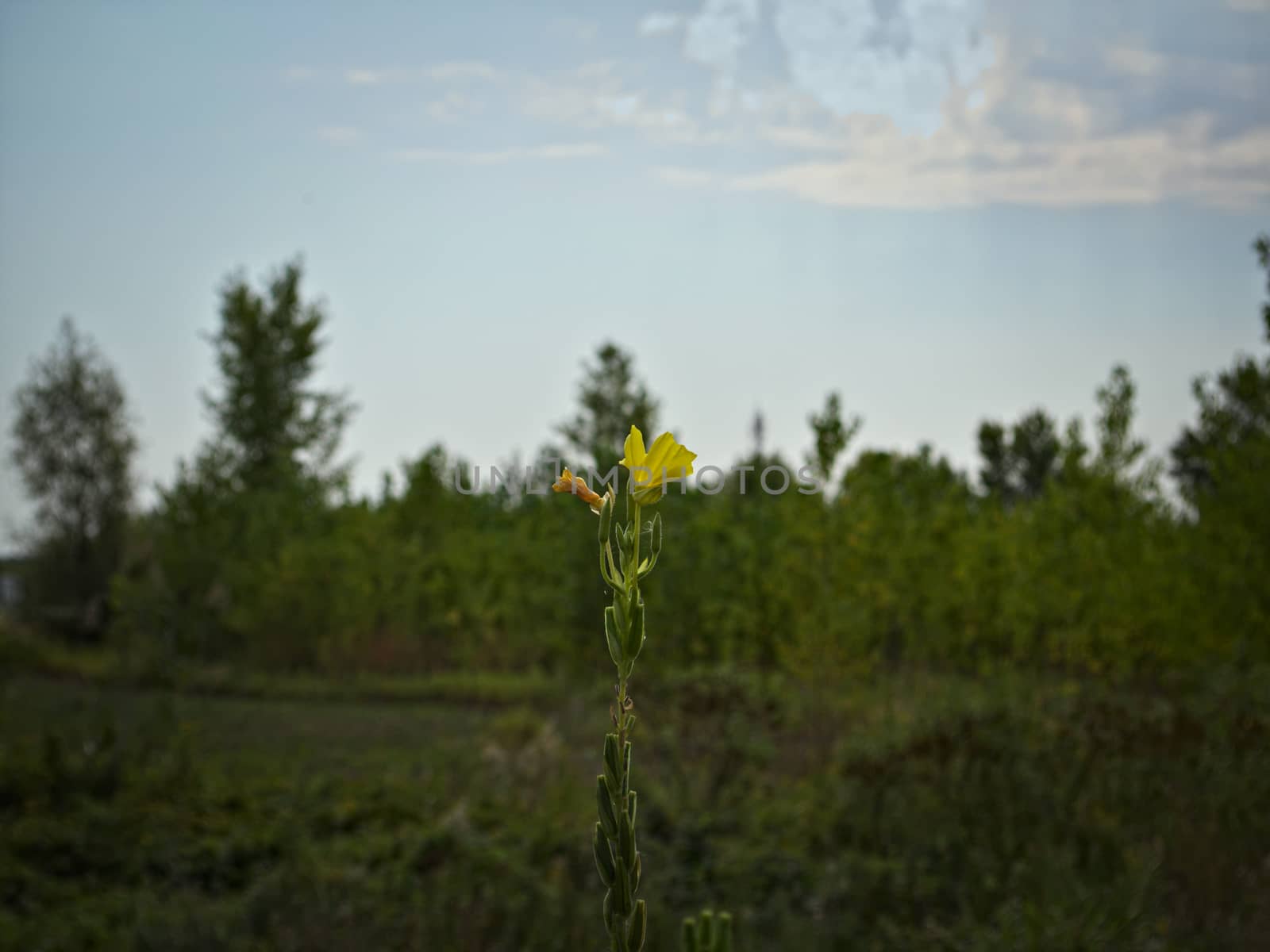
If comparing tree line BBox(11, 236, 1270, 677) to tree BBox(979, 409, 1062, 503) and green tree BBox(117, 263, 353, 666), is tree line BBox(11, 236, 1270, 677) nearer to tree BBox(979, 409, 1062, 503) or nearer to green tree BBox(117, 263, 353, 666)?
green tree BBox(117, 263, 353, 666)

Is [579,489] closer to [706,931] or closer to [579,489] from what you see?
[579,489]

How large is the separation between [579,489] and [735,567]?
34.2ft

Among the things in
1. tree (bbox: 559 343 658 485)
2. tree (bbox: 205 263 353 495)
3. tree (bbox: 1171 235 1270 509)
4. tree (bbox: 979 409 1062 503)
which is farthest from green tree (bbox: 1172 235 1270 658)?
tree (bbox: 979 409 1062 503)

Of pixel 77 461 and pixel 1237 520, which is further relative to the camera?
pixel 77 461

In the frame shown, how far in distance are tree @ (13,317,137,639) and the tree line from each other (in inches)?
10.8

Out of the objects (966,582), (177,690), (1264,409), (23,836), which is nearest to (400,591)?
(177,690)

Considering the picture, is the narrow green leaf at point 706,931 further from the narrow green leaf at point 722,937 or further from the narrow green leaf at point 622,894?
the narrow green leaf at point 622,894

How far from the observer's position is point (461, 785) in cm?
634

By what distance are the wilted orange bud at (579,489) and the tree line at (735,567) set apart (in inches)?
254

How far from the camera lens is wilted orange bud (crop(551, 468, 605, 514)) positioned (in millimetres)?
652

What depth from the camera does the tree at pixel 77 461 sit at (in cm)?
1872

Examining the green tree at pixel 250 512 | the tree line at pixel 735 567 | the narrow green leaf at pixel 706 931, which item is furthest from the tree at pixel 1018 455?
the narrow green leaf at pixel 706 931

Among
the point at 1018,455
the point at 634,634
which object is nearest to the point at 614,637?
the point at 634,634

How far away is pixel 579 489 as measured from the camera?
0.67 metres
